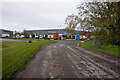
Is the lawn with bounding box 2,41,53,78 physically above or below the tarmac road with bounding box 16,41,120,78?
above

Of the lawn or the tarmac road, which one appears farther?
the lawn

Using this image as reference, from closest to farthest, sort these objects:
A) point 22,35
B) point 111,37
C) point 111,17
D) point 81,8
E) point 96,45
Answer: point 111,17 → point 111,37 → point 81,8 → point 96,45 → point 22,35

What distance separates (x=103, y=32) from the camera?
24.3 feet

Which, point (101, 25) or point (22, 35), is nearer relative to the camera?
point (101, 25)

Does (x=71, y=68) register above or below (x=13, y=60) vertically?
below

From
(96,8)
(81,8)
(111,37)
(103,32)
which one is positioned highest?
(81,8)

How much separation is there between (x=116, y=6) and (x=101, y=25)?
5.96 feet

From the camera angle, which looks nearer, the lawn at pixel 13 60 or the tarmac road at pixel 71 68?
the tarmac road at pixel 71 68

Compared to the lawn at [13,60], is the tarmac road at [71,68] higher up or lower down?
lower down

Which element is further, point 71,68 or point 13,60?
point 13,60

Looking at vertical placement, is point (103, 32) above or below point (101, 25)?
below

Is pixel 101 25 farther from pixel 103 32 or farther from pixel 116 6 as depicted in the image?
pixel 116 6

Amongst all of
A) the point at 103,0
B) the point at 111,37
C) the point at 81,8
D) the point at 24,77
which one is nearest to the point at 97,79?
Answer: the point at 24,77

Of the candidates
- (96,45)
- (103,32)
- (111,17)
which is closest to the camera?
(111,17)
